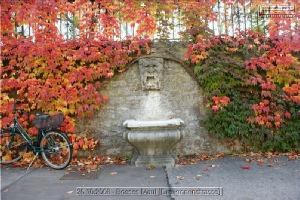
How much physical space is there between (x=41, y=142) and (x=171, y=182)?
2566 millimetres

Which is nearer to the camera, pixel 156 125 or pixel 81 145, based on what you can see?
pixel 156 125

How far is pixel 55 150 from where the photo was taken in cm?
432

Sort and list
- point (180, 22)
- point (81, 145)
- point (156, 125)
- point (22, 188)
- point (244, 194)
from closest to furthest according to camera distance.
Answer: point (244, 194) < point (22, 188) < point (156, 125) < point (81, 145) < point (180, 22)

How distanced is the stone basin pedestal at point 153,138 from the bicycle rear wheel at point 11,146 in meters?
2.17

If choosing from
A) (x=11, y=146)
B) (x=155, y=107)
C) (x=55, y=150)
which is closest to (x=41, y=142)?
(x=55, y=150)

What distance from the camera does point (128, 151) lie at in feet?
16.3

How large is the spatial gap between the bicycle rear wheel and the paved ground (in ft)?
1.30

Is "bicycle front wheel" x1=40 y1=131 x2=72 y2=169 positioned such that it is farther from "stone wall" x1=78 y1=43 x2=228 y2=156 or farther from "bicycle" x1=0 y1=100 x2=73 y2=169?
"stone wall" x1=78 y1=43 x2=228 y2=156

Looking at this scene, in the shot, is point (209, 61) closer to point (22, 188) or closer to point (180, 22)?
point (180, 22)

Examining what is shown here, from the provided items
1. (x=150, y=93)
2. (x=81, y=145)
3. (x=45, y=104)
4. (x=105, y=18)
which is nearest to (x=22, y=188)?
(x=81, y=145)

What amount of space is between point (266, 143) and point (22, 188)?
14.6ft

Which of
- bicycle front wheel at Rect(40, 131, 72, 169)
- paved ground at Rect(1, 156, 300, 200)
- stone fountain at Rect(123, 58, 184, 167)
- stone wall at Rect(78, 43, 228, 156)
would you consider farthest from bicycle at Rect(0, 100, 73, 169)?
stone fountain at Rect(123, 58, 184, 167)

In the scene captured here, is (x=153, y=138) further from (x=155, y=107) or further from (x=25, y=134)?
(x=25, y=134)

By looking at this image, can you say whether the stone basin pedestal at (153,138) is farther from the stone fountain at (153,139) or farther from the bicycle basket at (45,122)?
the bicycle basket at (45,122)
